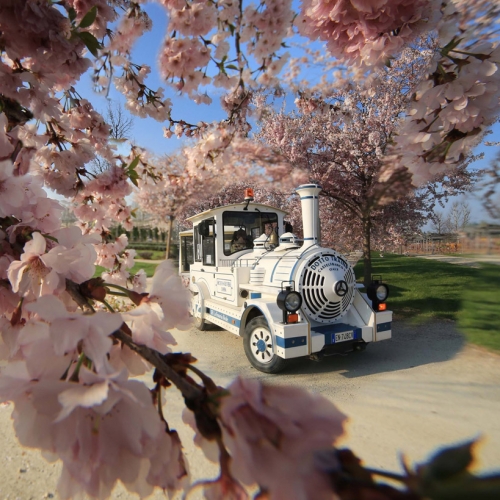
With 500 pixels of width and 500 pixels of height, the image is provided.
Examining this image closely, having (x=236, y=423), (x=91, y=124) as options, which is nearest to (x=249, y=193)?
(x=91, y=124)

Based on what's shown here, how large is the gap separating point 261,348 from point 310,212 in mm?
2120

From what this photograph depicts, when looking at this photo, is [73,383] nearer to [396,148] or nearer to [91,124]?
[396,148]

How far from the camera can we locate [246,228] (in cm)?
641

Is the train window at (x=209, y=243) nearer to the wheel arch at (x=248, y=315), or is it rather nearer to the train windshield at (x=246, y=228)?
the train windshield at (x=246, y=228)

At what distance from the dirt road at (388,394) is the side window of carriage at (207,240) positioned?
1.63 m

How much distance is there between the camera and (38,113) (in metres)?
1.40

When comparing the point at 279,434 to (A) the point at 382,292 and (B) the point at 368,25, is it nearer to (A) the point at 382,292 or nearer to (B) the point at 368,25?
(B) the point at 368,25

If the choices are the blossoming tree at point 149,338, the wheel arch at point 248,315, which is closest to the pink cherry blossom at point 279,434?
the blossoming tree at point 149,338

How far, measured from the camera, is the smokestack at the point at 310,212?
476cm

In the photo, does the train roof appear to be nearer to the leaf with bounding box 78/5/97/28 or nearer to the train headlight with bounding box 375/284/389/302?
the train headlight with bounding box 375/284/389/302

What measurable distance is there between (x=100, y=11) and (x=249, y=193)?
14.7ft

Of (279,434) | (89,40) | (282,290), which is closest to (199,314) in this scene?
(282,290)

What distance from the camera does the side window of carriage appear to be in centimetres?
616

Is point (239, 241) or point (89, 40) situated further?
point (239, 241)
